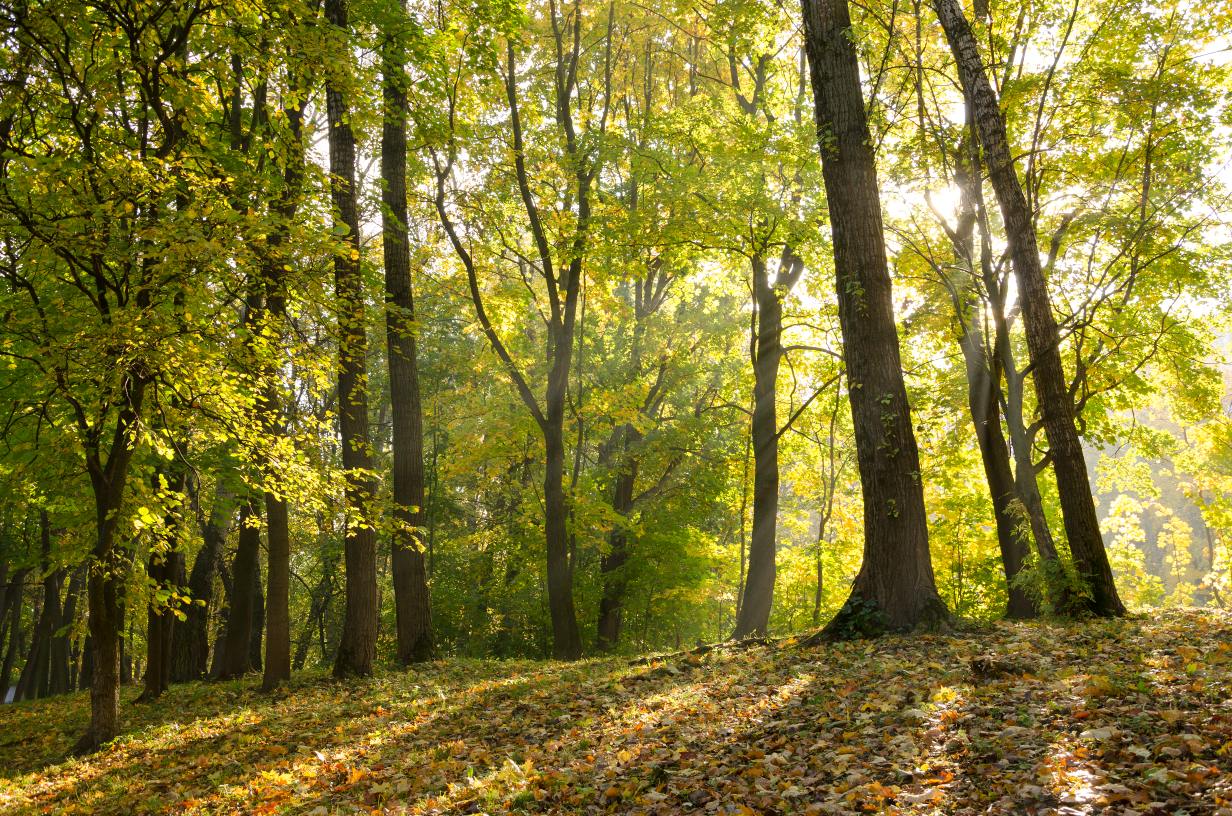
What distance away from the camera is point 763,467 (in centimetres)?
1612

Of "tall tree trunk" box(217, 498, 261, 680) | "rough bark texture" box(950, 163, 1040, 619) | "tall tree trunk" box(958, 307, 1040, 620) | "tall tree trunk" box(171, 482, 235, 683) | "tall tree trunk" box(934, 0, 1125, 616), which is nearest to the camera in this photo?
"tall tree trunk" box(934, 0, 1125, 616)

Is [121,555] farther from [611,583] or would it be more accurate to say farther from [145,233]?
[611,583]

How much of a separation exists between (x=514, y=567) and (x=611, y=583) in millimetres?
3081

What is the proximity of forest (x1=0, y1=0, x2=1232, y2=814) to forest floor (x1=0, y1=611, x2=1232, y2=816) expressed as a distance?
0.06 metres

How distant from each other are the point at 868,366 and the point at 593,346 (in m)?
15.4

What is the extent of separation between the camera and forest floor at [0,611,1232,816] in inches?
148

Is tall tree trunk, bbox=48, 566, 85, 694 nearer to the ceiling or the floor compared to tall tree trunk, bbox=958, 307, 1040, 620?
nearer to the floor

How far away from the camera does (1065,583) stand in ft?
28.9

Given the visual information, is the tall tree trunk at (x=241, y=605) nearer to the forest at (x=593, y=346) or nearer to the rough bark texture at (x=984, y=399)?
the forest at (x=593, y=346)

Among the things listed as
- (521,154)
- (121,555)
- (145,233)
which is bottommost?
(121,555)

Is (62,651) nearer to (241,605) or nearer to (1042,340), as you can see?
(241,605)

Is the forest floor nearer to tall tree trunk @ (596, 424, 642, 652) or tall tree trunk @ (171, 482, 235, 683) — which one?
tall tree trunk @ (171, 482, 235, 683)

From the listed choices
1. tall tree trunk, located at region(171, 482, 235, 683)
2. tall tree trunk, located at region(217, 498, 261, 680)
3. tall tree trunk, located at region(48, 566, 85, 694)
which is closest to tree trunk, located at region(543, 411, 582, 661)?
tall tree trunk, located at region(217, 498, 261, 680)

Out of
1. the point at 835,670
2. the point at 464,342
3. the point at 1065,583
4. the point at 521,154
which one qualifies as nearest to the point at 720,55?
the point at 521,154
